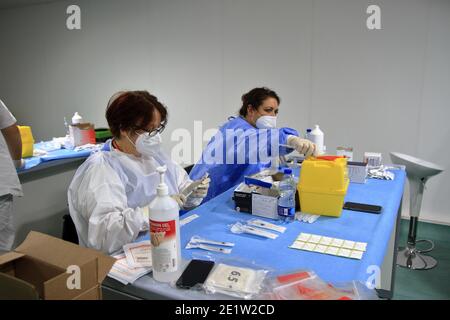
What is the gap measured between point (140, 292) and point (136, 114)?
72 centimetres

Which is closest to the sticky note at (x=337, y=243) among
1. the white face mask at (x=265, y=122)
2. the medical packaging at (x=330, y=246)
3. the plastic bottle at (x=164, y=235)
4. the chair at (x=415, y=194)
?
the medical packaging at (x=330, y=246)

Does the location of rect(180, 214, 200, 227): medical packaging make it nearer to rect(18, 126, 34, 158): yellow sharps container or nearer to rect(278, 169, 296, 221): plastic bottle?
rect(278, 169, 296, 221): plastic bottle

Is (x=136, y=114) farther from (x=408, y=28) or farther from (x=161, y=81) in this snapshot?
(x=161, y=81)

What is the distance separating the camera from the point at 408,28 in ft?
9.69

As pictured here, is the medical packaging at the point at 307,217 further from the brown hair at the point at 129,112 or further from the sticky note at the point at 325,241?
the brown hair at the point at 129,112

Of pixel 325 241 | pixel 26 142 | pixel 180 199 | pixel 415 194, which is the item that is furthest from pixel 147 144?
pixel 415 194

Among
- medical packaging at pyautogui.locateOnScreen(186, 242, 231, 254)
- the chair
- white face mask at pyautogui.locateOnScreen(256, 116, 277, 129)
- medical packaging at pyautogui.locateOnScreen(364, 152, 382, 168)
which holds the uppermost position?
white face mask at pyautogui.locateOnScreen(256, 116, 277, 129)

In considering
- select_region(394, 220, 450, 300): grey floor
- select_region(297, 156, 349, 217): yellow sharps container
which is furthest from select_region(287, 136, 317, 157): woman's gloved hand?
select_region(394, 220, 450, 300): grey floor

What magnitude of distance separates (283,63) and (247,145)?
1989mm

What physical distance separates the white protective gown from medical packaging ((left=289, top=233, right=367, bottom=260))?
0.53 metres

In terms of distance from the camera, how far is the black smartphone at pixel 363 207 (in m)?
1.38

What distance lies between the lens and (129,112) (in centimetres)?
136

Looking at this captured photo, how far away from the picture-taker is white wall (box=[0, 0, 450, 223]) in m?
3.00
